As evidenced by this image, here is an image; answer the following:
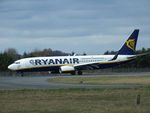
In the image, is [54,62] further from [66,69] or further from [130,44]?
[130,44]

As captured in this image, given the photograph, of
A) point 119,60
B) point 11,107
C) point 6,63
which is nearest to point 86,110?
point 11,107

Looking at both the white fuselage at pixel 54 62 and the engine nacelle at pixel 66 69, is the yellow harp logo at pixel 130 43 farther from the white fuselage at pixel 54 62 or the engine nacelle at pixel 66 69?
the engine nacelle at pixel 66 69

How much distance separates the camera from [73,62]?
207 feet

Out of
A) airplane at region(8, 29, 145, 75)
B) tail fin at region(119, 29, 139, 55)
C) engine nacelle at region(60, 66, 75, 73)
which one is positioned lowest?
engine nacelle at region(60, 66, 75, 73)

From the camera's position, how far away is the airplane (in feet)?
198

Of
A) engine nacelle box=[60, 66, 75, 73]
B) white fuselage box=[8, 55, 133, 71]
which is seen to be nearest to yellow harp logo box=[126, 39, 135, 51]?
white fuselage box=[8, 55, 133, 71]

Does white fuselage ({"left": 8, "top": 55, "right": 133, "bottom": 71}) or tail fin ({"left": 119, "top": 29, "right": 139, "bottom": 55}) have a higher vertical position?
tail fin ({"left": 119, "top": 29, "right": 139, "bottom": 55})

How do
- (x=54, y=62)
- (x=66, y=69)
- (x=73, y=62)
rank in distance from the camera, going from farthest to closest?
(x=73, y=62), (x=54, y=62), (x=66, y=69)

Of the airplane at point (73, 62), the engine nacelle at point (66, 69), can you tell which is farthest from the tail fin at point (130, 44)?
the engine nacelle at point (66, 69)

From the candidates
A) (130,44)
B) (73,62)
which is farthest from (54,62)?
(130,44)

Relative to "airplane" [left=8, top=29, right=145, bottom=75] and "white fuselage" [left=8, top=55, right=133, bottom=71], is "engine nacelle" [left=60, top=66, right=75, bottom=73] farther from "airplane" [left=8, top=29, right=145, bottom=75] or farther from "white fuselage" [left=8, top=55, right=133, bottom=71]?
"white fuselage" [left=8, top=55, right=133, bottom=71]

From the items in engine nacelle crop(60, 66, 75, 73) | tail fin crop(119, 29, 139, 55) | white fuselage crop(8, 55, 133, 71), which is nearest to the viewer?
white fuselage crop(8, 55, 133, 71)

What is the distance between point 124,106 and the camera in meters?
18.5

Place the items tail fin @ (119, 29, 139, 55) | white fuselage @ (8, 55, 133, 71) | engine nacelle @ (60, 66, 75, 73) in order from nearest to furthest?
white fuselage @ (8, 55, 133, 71), engine nacelle @ (60, 66, 75, 73), tail fin @ (119, 29, 139, 55)
